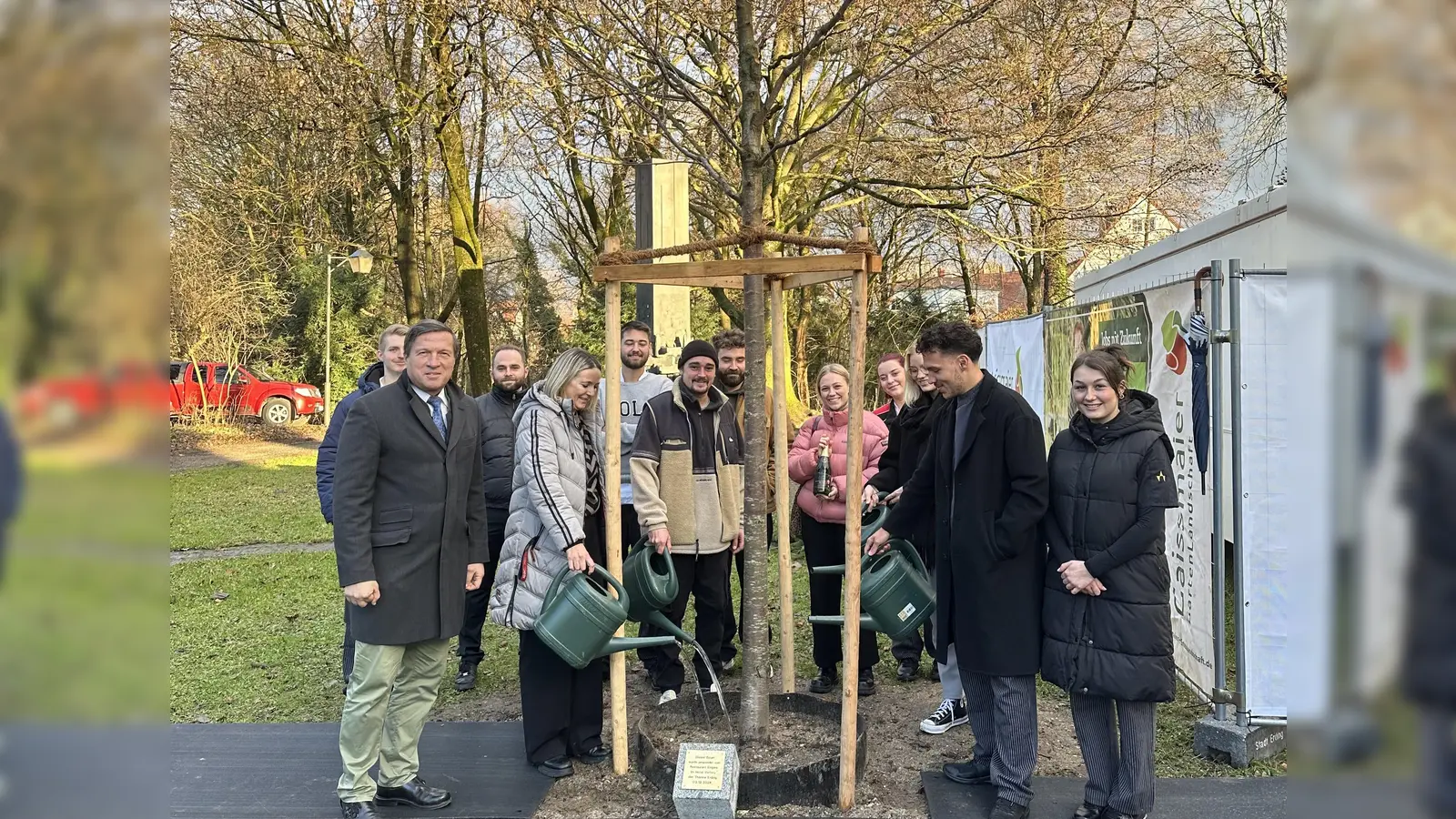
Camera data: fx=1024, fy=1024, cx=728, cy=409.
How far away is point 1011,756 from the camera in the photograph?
3850mm

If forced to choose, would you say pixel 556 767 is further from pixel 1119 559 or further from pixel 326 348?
pixel 326 348

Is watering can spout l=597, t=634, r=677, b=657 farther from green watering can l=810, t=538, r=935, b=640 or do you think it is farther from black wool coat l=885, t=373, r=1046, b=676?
black wool coat l=885, t=373, r=1046, b=676

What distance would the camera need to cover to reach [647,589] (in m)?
4.48

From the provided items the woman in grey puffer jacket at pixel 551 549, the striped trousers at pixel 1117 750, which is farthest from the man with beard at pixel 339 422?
the striped trousers at pixel 1117 750

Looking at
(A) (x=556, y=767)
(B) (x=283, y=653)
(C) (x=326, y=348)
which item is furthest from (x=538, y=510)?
(C) (x=326, y=348)

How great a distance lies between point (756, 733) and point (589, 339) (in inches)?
897

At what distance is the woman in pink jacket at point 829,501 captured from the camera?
17.4ft

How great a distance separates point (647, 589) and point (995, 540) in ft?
5.08

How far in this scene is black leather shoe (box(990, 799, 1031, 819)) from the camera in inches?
149

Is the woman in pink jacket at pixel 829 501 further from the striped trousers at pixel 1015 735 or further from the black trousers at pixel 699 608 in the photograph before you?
the striped trousers at pixel 1015 735
